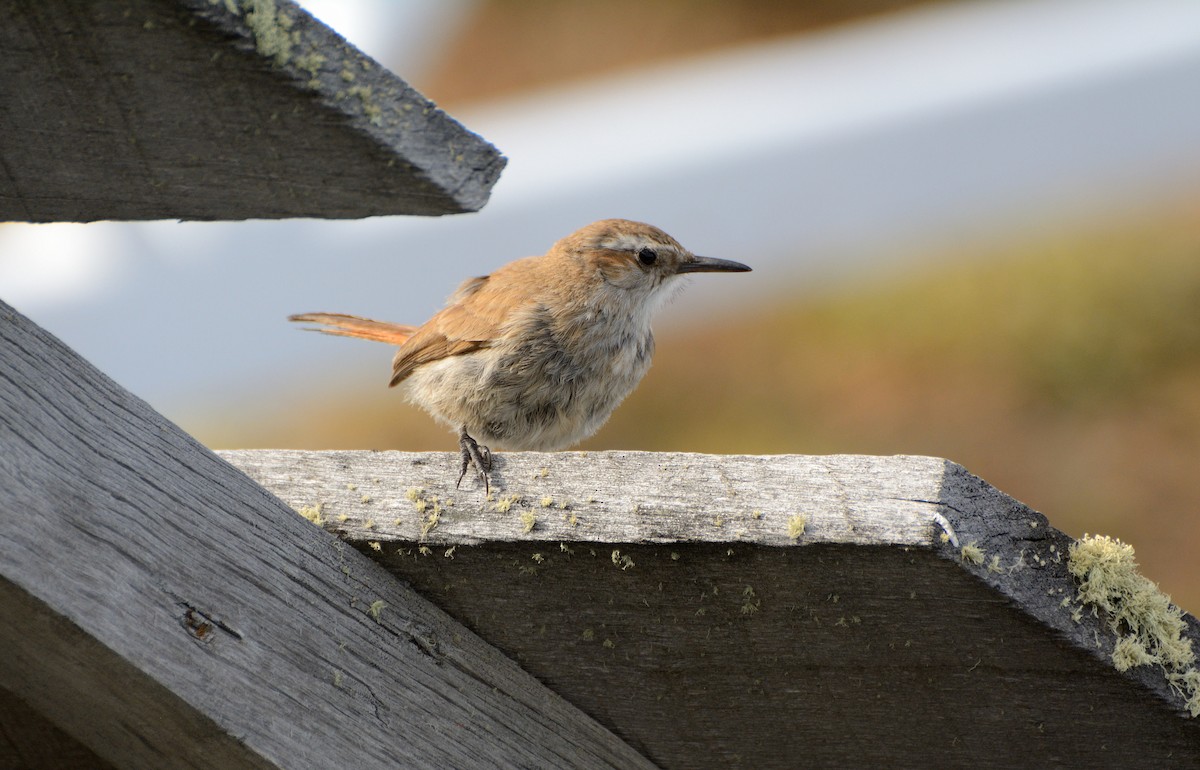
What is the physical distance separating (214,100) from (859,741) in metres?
1.27

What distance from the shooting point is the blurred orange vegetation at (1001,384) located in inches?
167

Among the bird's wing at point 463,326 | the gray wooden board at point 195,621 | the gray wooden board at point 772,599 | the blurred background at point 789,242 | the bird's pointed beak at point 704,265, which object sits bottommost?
the gray wooden board at point 195,621

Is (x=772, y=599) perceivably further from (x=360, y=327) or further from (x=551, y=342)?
(x=360, y=327)

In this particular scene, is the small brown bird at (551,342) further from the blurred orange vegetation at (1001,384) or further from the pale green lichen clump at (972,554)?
the pale green lichen clump at (972,554)

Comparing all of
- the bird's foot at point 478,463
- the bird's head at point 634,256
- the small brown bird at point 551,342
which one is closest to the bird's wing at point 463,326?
the small brown bird at point 551,342

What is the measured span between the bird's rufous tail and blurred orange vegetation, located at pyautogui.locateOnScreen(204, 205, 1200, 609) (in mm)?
951

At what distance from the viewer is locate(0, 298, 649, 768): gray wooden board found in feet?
5.03

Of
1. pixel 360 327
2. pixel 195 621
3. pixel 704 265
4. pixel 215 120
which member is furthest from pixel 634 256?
pixel 215 120

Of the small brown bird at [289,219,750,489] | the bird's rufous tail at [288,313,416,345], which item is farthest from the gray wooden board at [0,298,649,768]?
the bird's rufous tail at [288,313,416,345]

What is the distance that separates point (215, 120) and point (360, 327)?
3.68 m

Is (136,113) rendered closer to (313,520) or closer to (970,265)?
(313,520)

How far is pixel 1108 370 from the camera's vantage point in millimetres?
4570

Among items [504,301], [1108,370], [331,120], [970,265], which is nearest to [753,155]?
[970,265]

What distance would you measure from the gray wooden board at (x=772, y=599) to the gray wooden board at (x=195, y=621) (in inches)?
2.8
